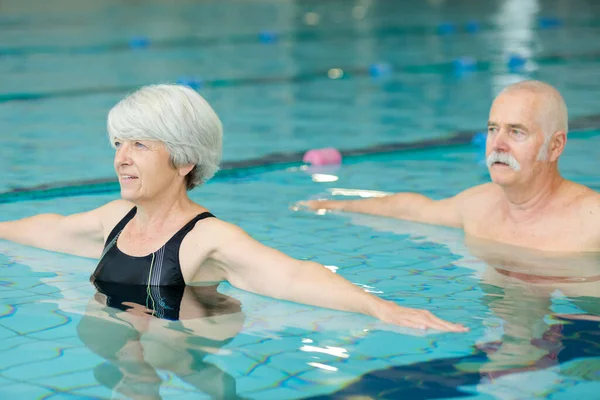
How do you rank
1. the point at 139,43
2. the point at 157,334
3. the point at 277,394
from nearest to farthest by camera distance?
1. the point at 277,394
2. the point at 157,334
3. the point at 139,43

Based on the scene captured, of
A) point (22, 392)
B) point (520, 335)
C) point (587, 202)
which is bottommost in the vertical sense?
point (22, 392)

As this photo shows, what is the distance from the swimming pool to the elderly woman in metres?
0.11

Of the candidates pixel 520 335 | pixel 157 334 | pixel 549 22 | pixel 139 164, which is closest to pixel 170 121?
pixel 139 164

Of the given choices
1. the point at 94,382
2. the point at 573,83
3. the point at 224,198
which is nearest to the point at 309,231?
the point at 224,198

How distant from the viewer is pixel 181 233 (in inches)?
143

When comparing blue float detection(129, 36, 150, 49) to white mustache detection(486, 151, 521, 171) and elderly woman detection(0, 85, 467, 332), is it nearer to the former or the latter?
white mustache detection(486, 151, 521, 171)

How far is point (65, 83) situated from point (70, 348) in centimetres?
742

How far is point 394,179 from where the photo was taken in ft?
20.2

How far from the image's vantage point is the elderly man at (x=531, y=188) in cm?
423

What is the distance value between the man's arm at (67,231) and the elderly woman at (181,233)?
19 centimetres

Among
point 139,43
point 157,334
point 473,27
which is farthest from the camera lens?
point 473,27

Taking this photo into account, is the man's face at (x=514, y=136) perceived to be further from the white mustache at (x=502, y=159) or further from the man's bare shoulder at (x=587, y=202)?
the man's bare shoulder at (x=587, y=202)

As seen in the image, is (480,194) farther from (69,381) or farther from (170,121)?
(69,381)

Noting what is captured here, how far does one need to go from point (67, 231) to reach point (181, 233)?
2.63 feet
